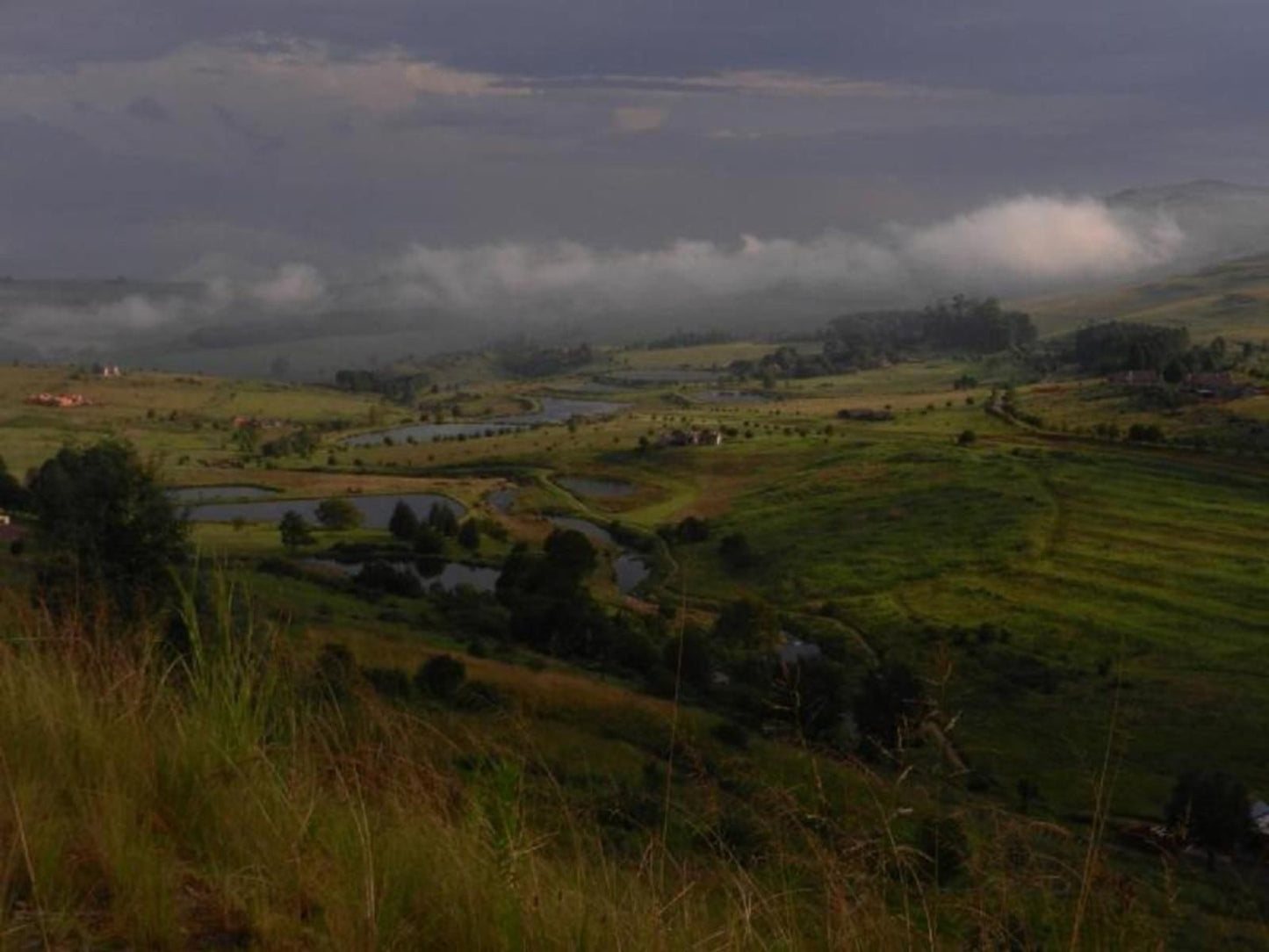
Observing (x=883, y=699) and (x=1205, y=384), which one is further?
(x=1205, y=384)

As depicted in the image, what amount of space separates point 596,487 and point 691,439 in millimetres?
18834

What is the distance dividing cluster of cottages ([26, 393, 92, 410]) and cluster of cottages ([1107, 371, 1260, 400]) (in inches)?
5568

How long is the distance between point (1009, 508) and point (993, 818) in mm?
78315

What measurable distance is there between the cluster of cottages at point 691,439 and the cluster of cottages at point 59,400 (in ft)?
299

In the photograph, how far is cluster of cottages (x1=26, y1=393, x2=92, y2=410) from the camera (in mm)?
154500

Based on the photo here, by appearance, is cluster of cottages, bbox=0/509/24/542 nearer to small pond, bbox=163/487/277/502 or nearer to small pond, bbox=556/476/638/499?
small pond, bbox=163/487/277/502

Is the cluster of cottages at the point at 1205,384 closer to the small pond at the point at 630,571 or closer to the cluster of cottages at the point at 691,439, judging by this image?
the cluster of cottages at the point at 691,439

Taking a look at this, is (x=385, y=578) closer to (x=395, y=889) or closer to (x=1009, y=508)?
(x=1009, y=508)

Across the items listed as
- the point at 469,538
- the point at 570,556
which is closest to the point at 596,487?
the point at 469,538

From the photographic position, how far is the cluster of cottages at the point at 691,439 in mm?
118250

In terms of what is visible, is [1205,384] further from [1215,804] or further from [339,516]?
[1215,804]

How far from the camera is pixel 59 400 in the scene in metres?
156

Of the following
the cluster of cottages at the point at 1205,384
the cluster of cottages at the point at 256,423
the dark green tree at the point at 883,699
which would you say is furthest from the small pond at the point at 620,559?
the cluster of cottages at the point at 256,423

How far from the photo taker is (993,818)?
13.8ft
